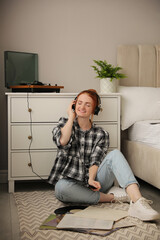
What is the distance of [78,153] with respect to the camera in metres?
2.10

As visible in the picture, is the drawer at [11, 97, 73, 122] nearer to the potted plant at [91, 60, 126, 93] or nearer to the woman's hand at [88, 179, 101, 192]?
the potted plant at [91, 60, 126, 93]

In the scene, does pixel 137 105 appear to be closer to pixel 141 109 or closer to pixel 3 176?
pixel 141 109

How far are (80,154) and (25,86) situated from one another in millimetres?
703

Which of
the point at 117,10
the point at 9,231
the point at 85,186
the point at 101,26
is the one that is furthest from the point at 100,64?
the point at 9,231

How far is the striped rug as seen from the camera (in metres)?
1.48

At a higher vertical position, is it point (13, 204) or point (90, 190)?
point (90, 190)

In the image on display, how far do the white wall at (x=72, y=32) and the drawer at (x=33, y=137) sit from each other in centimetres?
49

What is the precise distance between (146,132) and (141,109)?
314 mm

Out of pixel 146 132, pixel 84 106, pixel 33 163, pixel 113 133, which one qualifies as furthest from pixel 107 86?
pixel 33 163

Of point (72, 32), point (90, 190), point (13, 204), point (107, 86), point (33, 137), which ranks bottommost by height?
point (13, 204)

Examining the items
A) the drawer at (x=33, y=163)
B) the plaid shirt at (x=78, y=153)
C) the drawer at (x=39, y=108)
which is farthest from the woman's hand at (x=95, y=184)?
the drawer at (x=39, y=108)

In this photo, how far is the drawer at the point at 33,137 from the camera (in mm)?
2354

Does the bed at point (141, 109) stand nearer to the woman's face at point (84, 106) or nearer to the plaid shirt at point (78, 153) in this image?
the plaid shirt at point (78, 153)

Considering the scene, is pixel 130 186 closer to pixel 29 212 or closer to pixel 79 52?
pixel 29 212
